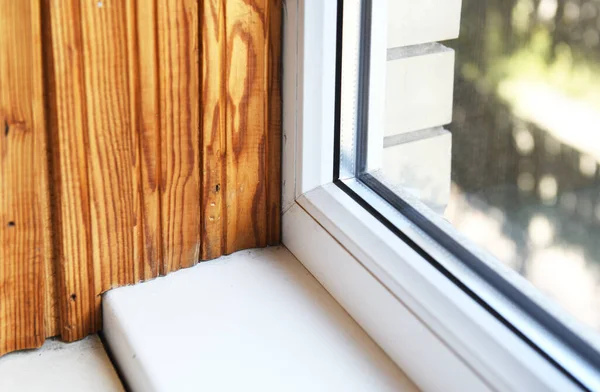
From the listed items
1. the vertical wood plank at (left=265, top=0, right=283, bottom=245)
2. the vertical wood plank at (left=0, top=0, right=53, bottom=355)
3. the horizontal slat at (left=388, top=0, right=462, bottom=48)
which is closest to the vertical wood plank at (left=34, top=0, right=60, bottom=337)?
the vertical wood plank at (left=0, top=0, right=53, bottom=355)

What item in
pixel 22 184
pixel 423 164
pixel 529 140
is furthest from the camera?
pixel 423 164

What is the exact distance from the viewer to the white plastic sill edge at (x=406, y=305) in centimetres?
73

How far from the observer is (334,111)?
99 cm

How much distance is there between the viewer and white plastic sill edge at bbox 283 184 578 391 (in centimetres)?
73

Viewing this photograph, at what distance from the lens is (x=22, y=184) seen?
2.92ft

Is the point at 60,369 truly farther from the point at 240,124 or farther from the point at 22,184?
the point at 240,124

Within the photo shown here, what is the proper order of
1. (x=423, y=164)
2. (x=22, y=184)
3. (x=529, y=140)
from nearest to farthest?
(x=529, y=140) < (x=22, y=184) < (x=423, y=164)

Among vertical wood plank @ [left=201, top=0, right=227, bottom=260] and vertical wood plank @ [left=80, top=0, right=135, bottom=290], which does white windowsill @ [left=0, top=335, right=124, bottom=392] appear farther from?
vertical wood plank @ [left=201, top=0, right=227, bottom=260]

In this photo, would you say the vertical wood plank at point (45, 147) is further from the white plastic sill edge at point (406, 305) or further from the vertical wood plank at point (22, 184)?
the white plastic sill edge at point (406, 305)

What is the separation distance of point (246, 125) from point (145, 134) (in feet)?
0.46

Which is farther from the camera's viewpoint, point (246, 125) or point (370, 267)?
point (246, 125)

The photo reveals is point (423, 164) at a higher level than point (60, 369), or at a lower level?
higher

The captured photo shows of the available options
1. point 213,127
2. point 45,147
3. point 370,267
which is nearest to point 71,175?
point 45,147

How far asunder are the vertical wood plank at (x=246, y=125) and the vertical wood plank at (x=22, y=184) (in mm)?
234
